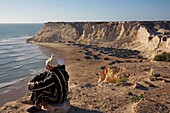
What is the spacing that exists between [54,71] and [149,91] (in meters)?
5.60

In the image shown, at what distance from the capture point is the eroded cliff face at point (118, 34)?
60.9 m

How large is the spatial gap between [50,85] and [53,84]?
9 centimetres

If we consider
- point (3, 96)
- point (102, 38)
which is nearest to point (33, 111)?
point (3, 96)

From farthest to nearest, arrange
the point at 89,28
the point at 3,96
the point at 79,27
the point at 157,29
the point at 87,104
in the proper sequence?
the point at 79,27 < the point at 89,28 < the point at 157,29 < the point at 3,96 < the point at 87,104

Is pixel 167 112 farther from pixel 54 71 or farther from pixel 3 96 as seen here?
pixel 3 96

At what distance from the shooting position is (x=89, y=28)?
95250 millimetres

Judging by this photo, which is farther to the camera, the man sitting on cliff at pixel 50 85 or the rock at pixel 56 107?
the rock at pixel 56 107

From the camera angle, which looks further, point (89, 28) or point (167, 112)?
point (89, 28)

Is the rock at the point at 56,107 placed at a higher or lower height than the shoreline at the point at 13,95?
higher

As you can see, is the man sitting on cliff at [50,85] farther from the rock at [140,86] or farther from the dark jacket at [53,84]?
the rock at [140,86]

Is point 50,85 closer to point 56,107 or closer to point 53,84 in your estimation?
point 53,84

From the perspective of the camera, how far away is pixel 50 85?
27.6 feet

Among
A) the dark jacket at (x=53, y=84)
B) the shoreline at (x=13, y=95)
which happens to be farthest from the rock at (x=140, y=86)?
the shoreline at (x=13, y=95)

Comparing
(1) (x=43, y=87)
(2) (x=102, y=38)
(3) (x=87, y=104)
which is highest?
(1) (x=43, y=87)
